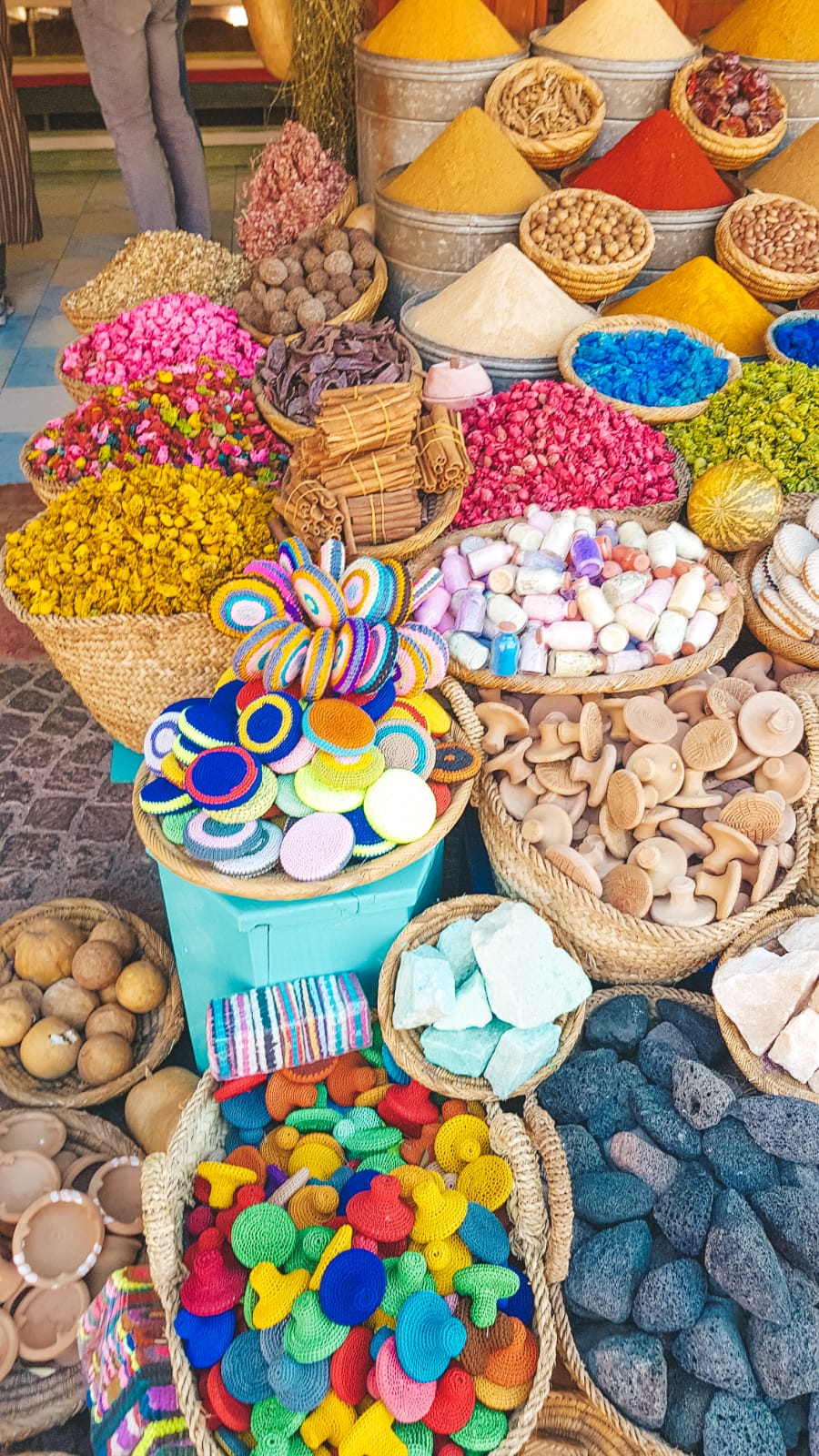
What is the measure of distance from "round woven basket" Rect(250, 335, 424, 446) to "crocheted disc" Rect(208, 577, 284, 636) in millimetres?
579

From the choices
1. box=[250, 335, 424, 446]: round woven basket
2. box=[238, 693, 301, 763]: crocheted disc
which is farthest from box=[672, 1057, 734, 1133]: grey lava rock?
box=[250, 335, 424, 446]: round woven basket

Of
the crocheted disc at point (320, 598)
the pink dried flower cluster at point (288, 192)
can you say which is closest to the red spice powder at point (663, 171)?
the pink dried flower cluster at point (288, 192)

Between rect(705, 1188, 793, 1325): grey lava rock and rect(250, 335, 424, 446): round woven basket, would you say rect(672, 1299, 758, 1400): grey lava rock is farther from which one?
rect(250, 335, 424, 446): round woven basket

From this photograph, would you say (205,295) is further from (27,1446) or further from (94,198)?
(94,198)

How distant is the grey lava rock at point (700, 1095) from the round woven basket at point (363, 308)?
6.78 feet

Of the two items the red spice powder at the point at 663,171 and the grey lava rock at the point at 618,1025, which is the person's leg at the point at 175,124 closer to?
the red spice powder at the point at 663,171

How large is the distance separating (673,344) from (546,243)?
1.65 ft

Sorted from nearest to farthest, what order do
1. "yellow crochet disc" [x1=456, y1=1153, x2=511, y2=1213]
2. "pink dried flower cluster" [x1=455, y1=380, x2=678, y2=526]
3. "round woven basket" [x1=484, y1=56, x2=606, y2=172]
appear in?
"yellow crochet disc" [x1=456, y1=1153, x2=511, y2=1213] < "pink dried flower cluster" [x1=455, y1=380, x2=678, y2=526] < "round woven basket" [x1=484, y1=56, x2=606, y2=172]

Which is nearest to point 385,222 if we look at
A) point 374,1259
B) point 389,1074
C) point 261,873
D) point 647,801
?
point 647,801

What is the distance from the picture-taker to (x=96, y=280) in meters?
3.22

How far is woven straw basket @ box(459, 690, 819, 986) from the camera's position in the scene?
175 cm

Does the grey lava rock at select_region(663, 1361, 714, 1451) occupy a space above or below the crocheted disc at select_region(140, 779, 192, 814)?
below

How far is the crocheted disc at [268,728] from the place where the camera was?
1629 millimetres

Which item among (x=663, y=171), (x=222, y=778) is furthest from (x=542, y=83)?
(x=222, y=778)
